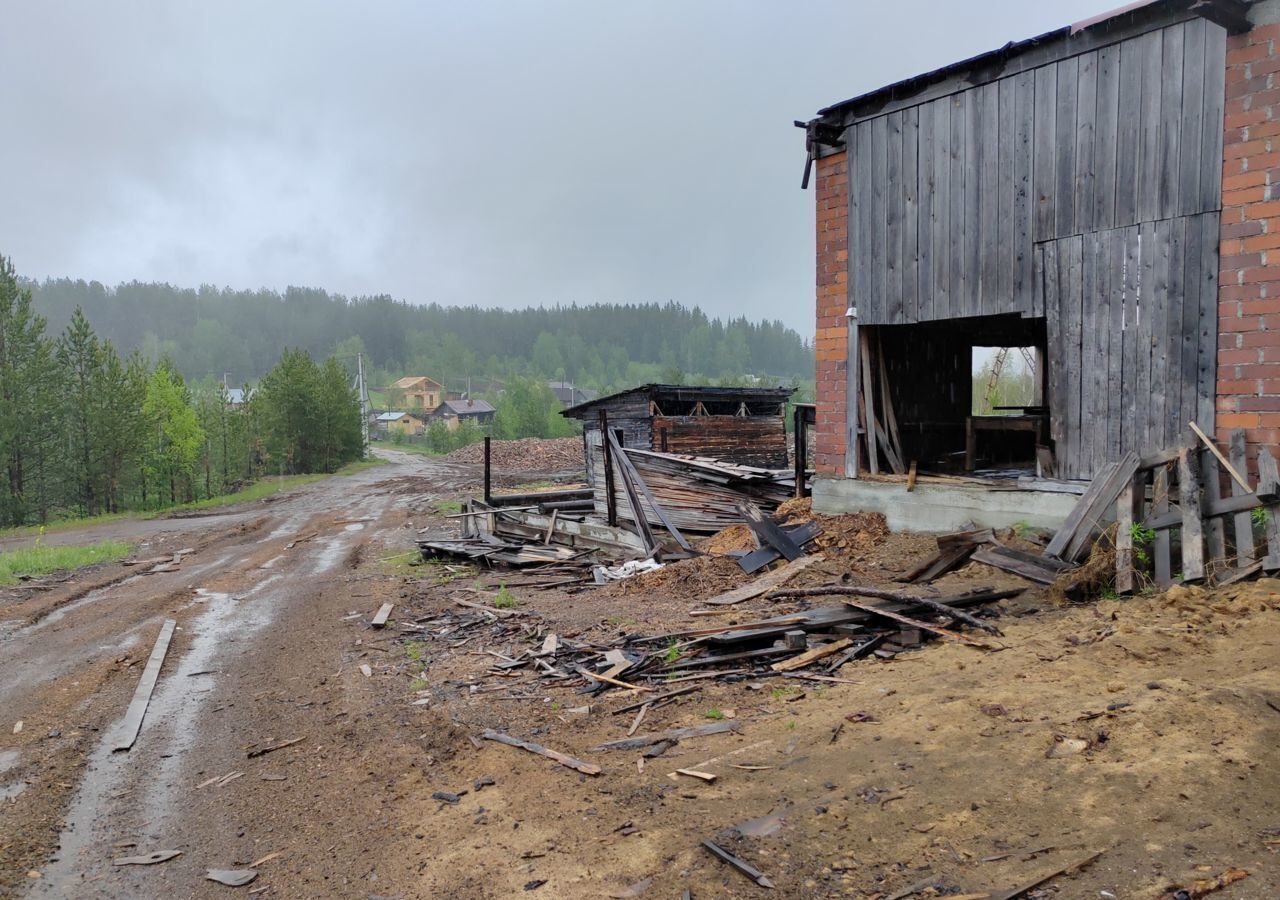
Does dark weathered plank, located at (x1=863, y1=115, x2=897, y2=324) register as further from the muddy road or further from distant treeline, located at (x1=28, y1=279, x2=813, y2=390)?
distant treeline, located at (x1=28, y1=279, x2=813, y2=390)

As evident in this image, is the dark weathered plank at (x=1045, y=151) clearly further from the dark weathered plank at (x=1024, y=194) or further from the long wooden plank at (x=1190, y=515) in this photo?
the long wooden plank at (x=1190, y=515)

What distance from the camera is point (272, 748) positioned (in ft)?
18.3

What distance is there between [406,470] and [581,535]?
36.6 meters

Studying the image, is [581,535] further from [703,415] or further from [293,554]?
[703,415]

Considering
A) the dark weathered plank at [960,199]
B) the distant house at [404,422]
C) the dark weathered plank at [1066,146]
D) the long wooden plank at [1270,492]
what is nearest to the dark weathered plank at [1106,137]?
the dark weathered plank at [1066,146]

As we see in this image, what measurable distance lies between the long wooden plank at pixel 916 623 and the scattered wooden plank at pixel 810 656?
375mm

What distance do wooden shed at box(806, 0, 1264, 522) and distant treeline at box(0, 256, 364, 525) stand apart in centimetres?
3525

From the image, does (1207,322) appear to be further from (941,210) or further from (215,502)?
(215,502)

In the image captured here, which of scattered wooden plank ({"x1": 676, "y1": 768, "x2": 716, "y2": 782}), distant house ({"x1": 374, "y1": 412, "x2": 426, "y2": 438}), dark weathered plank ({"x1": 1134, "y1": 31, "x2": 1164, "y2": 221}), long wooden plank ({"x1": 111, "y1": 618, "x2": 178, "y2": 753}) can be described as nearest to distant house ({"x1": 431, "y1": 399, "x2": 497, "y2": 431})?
distant house ({"x1": 374, "y1": 412, "x2": 426, "y2": 438})

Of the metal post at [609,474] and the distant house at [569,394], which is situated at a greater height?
the distant house at [569,394]

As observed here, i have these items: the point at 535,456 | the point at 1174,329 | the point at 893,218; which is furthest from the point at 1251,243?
the point at 535,456

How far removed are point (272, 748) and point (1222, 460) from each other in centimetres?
817

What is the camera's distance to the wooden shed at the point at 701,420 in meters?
26.6

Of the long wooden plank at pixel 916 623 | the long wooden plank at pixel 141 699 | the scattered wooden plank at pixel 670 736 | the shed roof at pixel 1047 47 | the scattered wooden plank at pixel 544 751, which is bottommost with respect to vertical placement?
the long wooden plank at pixel 141 699
